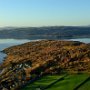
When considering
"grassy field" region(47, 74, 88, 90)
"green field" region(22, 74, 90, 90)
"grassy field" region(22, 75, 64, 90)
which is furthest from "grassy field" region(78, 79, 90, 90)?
"grassy field" region(22, 75, 64, 90)

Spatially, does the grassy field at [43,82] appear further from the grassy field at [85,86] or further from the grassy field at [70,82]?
the grassy field at [85,86]

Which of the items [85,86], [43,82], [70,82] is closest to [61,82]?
[70,82]

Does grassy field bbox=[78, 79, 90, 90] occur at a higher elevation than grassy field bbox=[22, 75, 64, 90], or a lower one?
higher

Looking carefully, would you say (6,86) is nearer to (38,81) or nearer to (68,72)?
(38,81)

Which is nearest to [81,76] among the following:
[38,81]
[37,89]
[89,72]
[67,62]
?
[89,72]

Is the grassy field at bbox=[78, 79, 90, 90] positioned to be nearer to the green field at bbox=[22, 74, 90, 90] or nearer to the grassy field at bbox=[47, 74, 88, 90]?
the green field at bbox=[22, 74, 90, 90]

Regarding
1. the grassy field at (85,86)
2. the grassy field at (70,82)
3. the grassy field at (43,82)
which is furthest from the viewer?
the grassy field at (43,82)

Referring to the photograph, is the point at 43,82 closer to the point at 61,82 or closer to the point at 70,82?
the point at 61,82

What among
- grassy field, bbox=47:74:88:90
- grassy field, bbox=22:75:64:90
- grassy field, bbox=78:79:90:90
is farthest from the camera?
grassy field, bbox=22:75:64:90

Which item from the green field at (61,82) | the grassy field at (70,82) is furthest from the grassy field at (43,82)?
the grassy field at (70,82)
